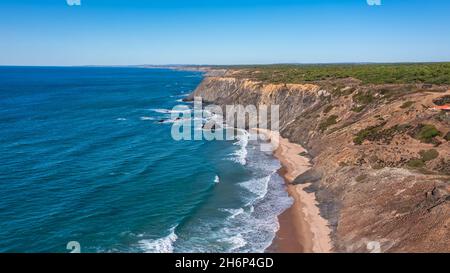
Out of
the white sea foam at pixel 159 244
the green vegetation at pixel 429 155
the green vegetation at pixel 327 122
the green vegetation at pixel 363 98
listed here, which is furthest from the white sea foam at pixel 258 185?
the green vegetation at pixel 363 98

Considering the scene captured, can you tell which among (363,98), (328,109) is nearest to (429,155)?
(363,98)

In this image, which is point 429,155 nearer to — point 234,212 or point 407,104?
point 407,104

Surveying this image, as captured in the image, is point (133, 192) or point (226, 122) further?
point (226, 122)

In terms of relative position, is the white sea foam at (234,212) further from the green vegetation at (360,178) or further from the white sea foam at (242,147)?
the white sea foam at (242,147)
